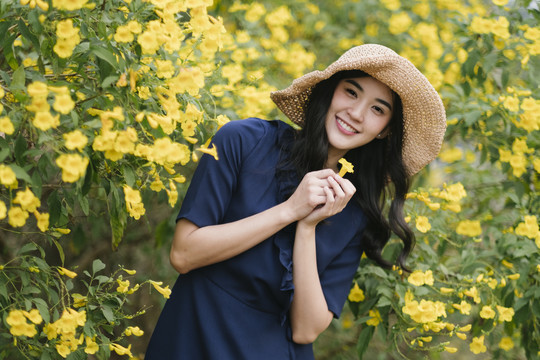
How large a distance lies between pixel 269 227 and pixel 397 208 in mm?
591

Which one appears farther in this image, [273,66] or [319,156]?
[273,66]

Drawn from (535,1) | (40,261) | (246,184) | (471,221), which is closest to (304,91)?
(246,184)

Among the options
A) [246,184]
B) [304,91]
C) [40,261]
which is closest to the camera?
[40,261]

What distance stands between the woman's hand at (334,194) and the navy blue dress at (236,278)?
0.17 m

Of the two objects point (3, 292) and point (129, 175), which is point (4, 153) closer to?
point (129, 175)

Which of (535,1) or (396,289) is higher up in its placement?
(535,1)

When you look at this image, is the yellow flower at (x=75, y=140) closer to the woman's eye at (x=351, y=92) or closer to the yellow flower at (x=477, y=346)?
the woman's eye at (x=351, y=92)

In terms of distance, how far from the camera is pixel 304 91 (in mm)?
1899

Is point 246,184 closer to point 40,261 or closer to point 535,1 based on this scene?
point 40,261

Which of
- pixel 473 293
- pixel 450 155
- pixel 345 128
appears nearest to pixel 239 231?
pixel 345 128

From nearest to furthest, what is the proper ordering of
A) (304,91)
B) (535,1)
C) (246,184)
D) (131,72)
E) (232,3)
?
1. (131,72)
2. (246,184)
3. (304,91)
4. (535,1)
5. (232,3)

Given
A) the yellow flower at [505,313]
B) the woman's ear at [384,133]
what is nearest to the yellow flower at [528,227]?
the yellow flower at [505,313]

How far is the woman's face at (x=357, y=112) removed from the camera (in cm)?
173

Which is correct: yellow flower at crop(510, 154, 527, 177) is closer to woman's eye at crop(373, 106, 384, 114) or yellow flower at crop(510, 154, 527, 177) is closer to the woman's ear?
the woman's ear
